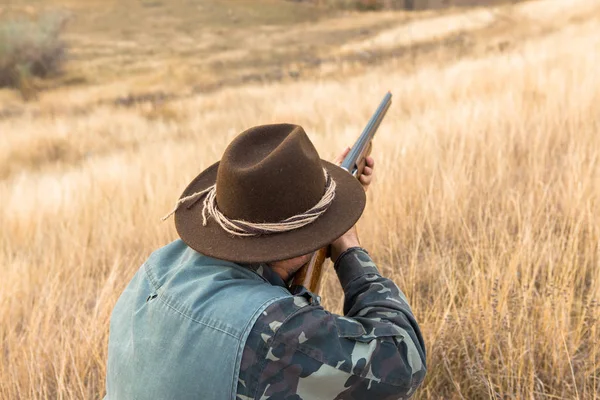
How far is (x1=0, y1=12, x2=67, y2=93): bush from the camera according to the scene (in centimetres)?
2588

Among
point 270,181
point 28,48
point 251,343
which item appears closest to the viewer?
point 251,343

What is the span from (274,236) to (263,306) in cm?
22

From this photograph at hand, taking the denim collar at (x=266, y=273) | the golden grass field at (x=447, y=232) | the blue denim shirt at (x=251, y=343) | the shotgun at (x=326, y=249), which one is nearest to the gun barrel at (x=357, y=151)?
the shotgun at (x=326, y=249)

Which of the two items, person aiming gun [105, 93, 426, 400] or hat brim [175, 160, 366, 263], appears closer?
person aiming gun [105, 93, 426, 400]

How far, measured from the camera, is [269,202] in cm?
133

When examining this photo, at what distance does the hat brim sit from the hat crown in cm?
5

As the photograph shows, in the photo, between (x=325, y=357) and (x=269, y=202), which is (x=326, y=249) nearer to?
(x=269, y=202)

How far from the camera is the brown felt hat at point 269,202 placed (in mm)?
1309

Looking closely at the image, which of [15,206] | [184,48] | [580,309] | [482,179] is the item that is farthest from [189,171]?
[184,48]

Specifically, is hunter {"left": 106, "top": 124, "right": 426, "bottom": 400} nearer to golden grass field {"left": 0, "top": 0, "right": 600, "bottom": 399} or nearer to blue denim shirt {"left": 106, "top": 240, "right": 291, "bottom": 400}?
blue denim shirt {"left": 106, "top": 240, "right": 291, "bottom": 400}

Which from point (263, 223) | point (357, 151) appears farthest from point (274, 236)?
point (357, 151)

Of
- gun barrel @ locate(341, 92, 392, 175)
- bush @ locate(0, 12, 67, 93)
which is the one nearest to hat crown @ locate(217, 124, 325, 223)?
gun barrel @ locate(341, 92, 392, 175)

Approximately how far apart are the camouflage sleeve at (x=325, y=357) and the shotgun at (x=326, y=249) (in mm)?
192

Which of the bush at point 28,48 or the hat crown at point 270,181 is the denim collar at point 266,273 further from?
the bush at point 28,48
